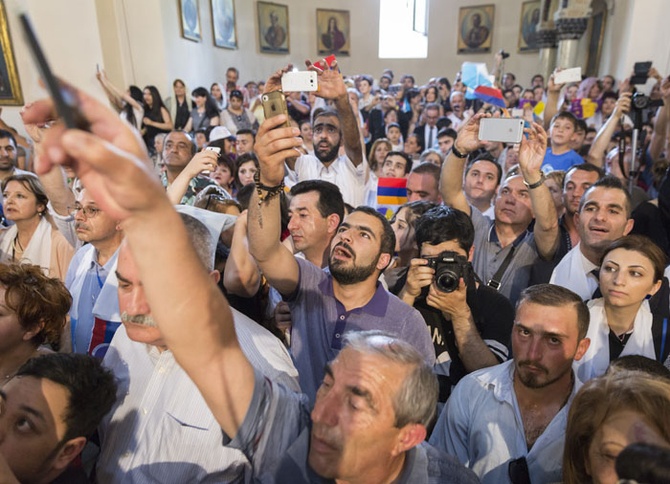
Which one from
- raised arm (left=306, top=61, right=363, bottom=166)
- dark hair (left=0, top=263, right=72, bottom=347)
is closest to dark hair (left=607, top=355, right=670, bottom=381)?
raised arm (left=306, top=61, right=363, bottom=166)

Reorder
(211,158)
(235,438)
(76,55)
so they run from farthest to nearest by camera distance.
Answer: (76,55) < (211,158) < (235,438)

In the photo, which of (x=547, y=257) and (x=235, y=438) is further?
(x=547, y=257)

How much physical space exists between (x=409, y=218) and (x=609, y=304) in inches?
44.0

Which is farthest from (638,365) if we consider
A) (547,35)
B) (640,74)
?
(547,35)

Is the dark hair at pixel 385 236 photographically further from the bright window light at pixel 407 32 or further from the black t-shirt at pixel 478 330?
the bright window light at pixel 407 32

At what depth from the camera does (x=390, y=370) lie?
1.09 m

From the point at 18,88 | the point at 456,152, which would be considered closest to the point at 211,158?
the point at 456,152

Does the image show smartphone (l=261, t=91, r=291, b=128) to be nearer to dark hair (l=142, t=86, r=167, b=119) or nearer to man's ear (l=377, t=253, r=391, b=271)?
man's ear (l=377, t=253, r=391, b=271)

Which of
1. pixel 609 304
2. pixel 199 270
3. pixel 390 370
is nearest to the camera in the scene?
pixel 199 270

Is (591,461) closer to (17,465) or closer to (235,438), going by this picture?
(235,438)

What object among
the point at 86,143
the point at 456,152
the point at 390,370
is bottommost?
the point at 390,370

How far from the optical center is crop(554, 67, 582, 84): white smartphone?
12.9 ft

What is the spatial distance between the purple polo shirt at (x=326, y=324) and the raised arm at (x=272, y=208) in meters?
0.09

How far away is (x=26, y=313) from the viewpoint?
64.8 inches
